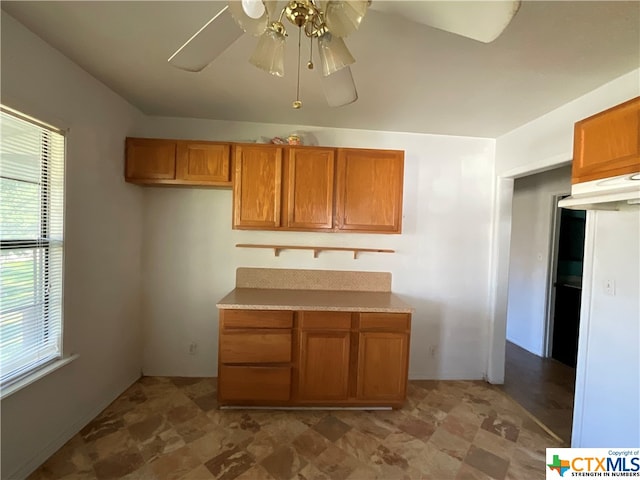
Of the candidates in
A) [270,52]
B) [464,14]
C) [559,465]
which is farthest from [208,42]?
[559,465]

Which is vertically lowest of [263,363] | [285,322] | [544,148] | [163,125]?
[263,363]

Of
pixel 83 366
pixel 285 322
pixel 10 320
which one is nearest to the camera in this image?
pixel 10 320

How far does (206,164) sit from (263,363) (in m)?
1.74

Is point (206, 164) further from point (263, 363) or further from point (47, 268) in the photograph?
point (263, 363)

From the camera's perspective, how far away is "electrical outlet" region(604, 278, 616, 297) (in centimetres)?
171

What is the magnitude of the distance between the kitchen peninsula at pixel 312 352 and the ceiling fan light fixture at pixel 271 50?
162cm

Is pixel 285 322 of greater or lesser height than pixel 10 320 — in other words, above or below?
below

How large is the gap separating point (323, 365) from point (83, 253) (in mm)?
1951

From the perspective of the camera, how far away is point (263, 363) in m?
2.24

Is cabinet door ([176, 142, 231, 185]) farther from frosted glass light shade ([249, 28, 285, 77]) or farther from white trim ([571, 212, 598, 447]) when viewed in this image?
white trim ([571, 212, 598, 447])

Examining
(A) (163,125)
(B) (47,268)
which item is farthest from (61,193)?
(A) (163,125)

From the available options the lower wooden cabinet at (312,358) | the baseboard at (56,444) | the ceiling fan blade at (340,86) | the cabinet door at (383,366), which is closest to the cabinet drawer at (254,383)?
the lower wooden cabinet at (312,358)

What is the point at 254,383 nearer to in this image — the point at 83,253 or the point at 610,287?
the point at 83,253

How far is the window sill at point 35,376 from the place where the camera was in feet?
4.94
